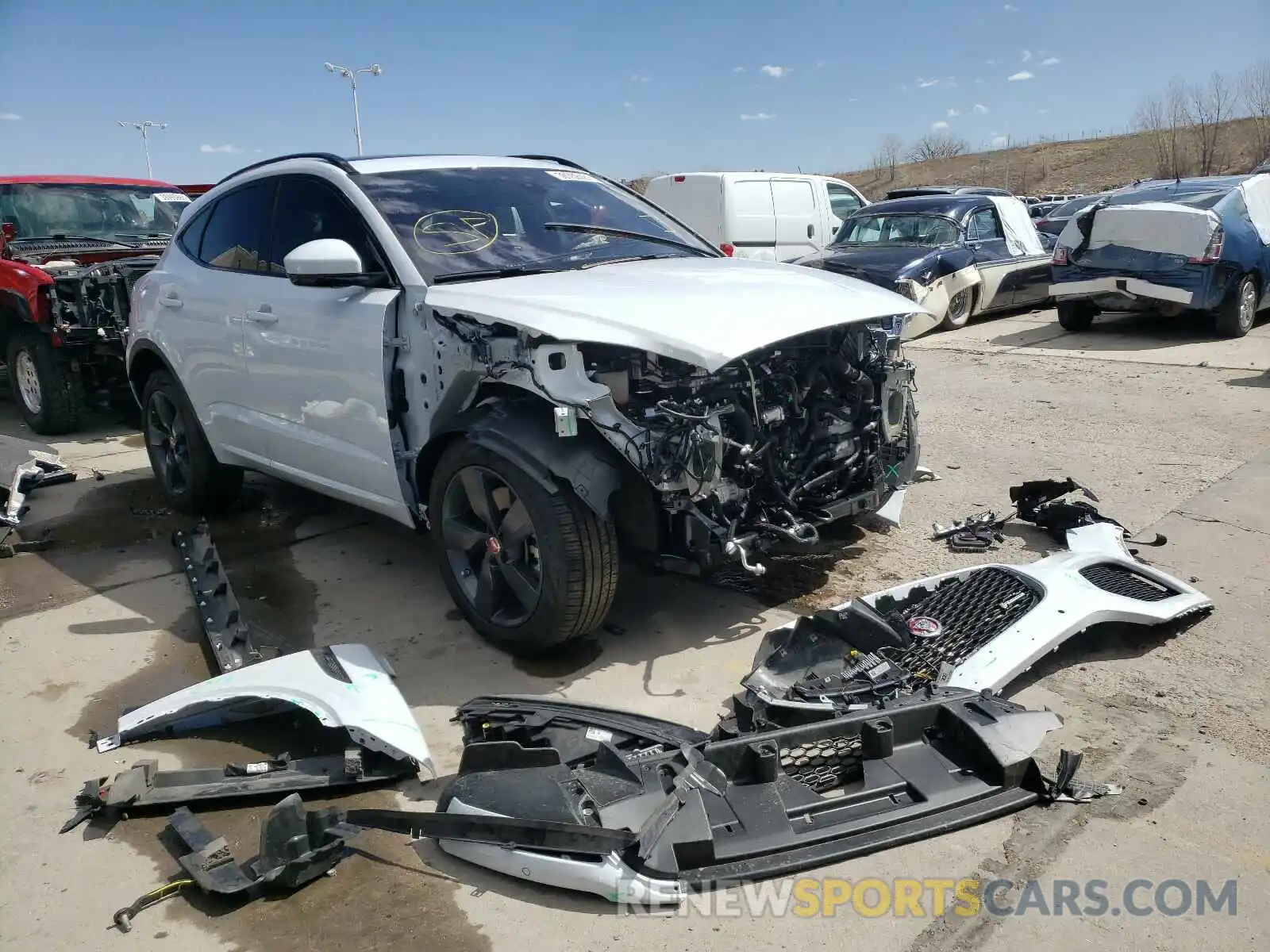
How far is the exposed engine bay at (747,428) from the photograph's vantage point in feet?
10.9

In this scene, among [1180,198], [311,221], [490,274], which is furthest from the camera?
[1180,198]

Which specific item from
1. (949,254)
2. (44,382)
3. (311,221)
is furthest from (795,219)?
(311,221)

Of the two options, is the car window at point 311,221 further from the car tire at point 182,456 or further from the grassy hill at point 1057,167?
the grassy hill at point 1057,167

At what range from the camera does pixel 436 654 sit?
388 cm

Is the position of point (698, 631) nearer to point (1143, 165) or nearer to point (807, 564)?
point (807, 564)

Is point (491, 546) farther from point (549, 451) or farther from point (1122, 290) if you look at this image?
point (1122, 290)

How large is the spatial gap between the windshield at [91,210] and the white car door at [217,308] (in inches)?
147

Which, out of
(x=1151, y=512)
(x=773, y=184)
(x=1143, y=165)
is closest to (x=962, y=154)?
(x=1143, y=165)

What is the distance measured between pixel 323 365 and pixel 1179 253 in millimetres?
8832

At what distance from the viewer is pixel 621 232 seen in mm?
4594

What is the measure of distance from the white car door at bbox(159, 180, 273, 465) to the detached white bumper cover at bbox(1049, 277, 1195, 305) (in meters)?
8.59

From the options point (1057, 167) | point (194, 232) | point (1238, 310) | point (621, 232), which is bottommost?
point (1238, 310)

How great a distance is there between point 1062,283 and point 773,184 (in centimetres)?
460

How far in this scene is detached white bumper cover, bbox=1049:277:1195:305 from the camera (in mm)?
9602
